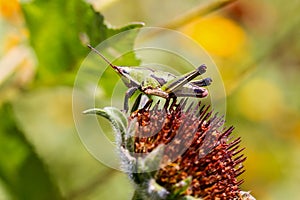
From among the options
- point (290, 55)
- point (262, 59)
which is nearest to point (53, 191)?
point (262, 59)

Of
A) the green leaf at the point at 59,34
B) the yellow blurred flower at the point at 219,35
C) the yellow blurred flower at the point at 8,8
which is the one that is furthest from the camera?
the yellow blurred flower at the point at 219,35

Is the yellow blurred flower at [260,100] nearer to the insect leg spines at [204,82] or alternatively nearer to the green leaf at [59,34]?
the green leaf at [59,34]

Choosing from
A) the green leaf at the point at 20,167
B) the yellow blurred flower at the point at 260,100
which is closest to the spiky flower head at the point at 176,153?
the green leaf at the point at 20,167


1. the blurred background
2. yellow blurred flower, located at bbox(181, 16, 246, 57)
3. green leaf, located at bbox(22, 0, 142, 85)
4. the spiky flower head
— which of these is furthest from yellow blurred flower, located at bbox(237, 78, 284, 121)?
the spiky flower head

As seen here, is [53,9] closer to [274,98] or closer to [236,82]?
[236,82]

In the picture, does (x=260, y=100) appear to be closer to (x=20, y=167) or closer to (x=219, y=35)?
(x=219, y=35)

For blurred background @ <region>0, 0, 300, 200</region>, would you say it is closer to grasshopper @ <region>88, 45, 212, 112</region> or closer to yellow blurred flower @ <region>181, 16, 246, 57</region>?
yellow blurred flower @ <region>181, 16, 246, 57</region>
